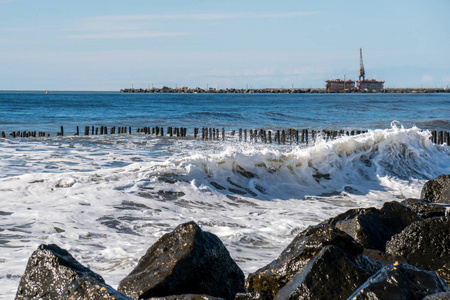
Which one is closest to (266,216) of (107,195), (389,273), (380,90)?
(107,195)

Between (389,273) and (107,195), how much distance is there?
24.4 ft

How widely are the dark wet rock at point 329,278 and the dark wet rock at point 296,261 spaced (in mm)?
343

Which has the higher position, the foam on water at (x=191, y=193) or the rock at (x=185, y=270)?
the rock at (x=185, y=270)

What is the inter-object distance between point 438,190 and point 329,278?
6232 mm

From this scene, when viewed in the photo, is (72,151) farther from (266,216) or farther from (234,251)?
(234,251)

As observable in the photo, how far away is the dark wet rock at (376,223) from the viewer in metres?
5.82

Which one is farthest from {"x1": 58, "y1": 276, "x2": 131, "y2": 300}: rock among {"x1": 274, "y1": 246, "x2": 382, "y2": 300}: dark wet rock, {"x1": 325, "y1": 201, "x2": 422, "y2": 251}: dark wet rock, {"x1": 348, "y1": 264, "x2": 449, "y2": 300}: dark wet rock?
{"x1": 325, "y1": 201, "x2": 422, "y2": 251}: dark wet rock

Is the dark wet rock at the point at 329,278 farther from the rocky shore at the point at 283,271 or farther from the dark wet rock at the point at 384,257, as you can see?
the dark wet rock at the point at 384,257

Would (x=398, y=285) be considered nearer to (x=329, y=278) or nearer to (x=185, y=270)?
(x=329, y=278)

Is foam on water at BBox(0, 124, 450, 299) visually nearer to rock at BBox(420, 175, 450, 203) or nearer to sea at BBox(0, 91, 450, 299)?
sea at BBox(0, 91, 450, 299)

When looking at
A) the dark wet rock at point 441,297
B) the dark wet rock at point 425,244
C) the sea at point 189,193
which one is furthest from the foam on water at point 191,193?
the dark wet rock at point 441,297

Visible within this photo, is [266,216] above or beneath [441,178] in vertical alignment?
beneath

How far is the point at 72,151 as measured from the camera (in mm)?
17891

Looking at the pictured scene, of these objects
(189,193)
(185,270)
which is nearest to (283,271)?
(185,270)
